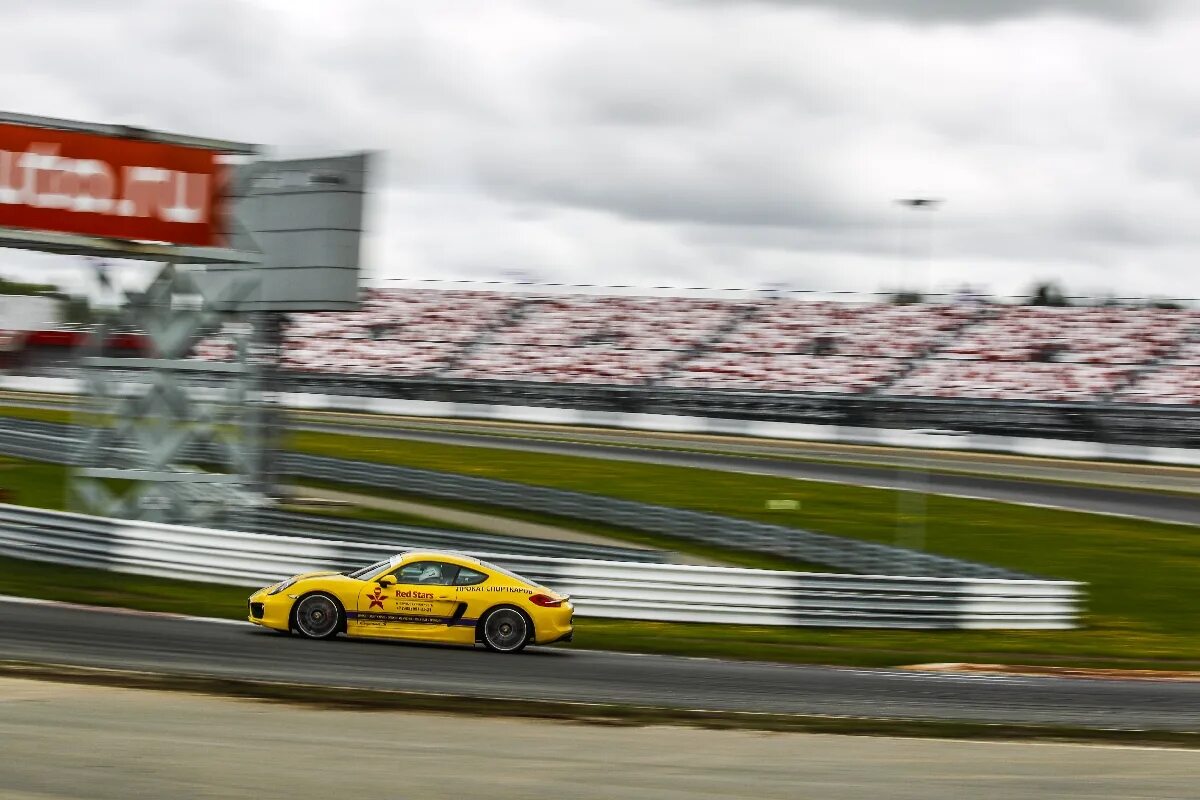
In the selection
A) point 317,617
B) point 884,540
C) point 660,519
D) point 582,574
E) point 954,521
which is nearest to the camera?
point 317,617

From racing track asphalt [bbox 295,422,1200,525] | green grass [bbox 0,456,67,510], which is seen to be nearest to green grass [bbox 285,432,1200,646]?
racing track asphalt [bbox 295,422,1200,525]

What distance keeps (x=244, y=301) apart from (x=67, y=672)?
440 inches

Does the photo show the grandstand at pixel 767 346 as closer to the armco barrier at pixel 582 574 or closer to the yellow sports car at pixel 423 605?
the armco barrier at pixel 582 574

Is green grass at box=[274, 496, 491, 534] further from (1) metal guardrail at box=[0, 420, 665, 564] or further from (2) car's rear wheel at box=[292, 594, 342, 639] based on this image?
(2) car's rear wheel at box=[292, 594, 342, 639]

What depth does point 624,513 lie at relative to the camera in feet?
76.8

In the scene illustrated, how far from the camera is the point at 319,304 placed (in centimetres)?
2292

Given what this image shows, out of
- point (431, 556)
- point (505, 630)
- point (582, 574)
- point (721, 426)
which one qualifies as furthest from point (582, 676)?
point (721, 426)

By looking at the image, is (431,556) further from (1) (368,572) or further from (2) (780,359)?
(2) (780,359)

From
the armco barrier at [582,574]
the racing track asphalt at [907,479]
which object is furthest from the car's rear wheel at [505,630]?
the racing track asphalt at [907,479]

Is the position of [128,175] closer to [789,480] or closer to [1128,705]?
[1128,705]

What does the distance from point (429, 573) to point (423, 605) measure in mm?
329

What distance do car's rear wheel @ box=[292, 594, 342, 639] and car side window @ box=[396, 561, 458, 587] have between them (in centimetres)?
69

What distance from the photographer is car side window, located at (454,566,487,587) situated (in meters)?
13.9

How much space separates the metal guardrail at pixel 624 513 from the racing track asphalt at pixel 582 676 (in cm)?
421
